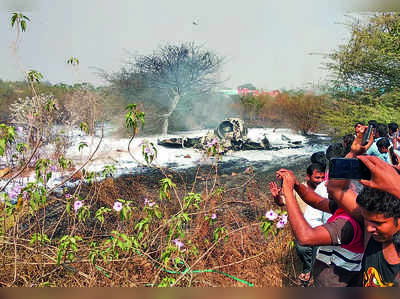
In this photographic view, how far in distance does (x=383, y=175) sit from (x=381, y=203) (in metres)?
0.13

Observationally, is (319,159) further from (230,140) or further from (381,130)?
(230,140)

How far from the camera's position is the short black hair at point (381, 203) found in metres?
1.07

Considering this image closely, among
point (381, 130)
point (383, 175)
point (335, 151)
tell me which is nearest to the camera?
point (383, 175)

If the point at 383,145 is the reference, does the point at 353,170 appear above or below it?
above

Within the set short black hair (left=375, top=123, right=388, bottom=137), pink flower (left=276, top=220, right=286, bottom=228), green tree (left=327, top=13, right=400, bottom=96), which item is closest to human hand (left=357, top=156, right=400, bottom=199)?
pink flower (left=276, top=220, right=286, bottom=228)

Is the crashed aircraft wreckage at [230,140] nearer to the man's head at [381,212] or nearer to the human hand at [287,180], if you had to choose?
the human hand at [287,180]

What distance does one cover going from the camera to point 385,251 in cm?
117

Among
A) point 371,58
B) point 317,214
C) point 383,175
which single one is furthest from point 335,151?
point 371,58

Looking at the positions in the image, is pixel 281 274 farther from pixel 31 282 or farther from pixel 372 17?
pixel 372 17

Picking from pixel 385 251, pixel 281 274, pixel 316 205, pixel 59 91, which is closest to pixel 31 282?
pixel 281 274

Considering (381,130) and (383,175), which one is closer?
(383,175)

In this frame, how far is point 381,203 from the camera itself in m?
1.09

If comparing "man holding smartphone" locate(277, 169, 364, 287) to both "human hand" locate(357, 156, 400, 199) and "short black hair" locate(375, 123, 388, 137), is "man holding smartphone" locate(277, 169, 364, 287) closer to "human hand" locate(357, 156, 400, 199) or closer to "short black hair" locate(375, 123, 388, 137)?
"human hand" locate(357, 156, 400, 199)

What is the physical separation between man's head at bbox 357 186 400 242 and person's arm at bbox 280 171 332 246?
21cm
